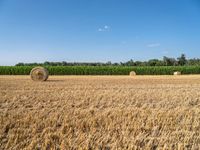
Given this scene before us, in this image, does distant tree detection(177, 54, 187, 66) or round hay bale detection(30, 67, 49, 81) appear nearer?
round hay bale detection(30, 67, 49, 81)

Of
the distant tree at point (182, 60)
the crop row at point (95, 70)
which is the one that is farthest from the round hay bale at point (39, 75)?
the distant tree at point (182, 60)

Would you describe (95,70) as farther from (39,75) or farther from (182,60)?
(182,60)

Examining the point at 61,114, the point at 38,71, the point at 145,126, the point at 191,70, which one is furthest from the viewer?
the point at 191,70

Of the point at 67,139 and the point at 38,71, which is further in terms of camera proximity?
the point at 38,71

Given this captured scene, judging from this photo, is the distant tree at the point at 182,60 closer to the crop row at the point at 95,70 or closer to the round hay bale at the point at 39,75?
the crop row at the point at 95,70

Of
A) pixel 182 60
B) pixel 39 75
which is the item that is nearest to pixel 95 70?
pixel 39 75

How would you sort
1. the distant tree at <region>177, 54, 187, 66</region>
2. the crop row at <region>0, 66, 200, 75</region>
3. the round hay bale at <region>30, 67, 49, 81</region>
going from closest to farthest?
the round hay bale at <region>30, 67, 49, 81</region>, the crop row at <region>0, 66, 200, 75</region>, the distant tree at <region>177, 54, 187, 66</region>

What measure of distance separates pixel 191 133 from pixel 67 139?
8.37 feet

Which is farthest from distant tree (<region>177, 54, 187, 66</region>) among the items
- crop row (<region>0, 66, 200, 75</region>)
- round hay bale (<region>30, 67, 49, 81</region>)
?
round hay bale (<region>30, 67, 49, 81</region>)

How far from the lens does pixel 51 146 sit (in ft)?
15.2

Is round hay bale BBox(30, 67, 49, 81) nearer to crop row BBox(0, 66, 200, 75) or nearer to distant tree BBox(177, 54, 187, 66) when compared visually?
crop row BBox(0, 66, 200, 75)

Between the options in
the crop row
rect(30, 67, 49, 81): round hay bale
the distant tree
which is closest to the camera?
rect(30, 67, 49, 81): round hay bale

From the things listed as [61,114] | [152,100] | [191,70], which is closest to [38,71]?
[152,100]

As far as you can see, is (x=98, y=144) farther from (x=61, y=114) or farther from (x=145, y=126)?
(x=61, y=114)
